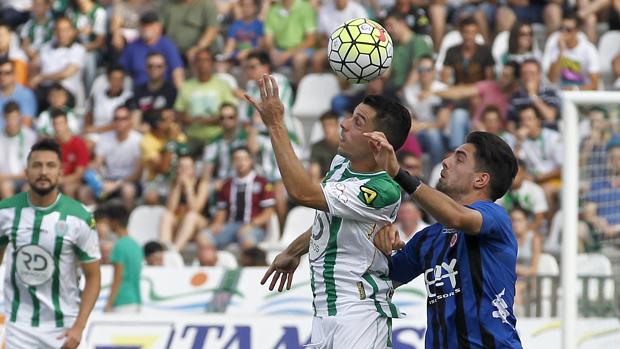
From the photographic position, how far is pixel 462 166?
6.54 m

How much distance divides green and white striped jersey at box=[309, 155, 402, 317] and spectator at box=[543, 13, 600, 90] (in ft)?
30.1

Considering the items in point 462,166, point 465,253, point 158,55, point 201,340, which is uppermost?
point 158,55

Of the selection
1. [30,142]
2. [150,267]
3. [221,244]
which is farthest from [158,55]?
[150,267]

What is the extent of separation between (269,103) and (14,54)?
1192 cm

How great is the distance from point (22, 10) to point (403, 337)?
9.76m

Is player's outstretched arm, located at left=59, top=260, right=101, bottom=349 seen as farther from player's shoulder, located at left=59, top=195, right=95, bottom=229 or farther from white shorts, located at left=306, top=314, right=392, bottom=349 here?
white shorts, located at left=306, top=314, right=392, bottom=349

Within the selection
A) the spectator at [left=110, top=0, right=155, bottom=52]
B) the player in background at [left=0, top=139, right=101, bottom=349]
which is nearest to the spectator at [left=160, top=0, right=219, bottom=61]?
the spectator at [left=110, top=0, right=155, bottom=52]

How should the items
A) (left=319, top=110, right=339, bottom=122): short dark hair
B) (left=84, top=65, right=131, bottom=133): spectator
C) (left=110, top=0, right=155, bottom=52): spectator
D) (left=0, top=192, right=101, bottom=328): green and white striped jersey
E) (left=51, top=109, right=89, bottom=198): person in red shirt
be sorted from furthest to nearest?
(left=110, top=0, right=155, bottom=52): spectator → (left=84, top=65, right=131, bottom=133): spectator → (left=51, top=109, right=89, bottom=198): person in red shirt → (left=319, top=110, right=339, bottom=122): short dark hair → (left=0, top=192, right=101, bottom=328): green and white striped jersey

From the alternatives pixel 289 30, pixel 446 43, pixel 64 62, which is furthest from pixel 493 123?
pixel 64 62

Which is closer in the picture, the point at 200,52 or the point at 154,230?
the point at 154,230

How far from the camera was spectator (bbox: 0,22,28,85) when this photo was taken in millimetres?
17250

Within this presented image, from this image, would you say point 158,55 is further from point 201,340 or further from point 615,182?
point 615,182

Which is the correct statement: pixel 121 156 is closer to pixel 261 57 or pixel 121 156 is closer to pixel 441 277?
pixel 261 57

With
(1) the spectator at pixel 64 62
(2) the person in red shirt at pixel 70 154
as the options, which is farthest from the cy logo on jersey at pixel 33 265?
(1) the spectator at pixel 64 62
